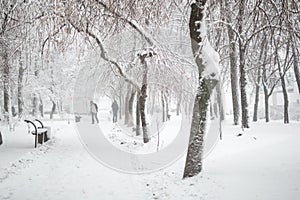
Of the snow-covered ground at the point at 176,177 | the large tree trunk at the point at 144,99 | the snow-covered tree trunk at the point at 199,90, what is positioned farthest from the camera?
the large tree trunk at the point at 144,99

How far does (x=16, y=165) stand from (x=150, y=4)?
565 cm

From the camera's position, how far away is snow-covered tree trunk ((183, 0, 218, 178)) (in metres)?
7.11

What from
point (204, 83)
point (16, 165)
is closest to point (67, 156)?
point (16, 165)

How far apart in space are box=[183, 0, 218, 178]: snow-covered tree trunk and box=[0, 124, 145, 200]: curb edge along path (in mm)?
1344

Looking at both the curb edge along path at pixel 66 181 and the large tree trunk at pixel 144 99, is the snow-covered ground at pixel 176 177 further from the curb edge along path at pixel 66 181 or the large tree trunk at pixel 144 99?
the large tree trunk at pixel 144 99

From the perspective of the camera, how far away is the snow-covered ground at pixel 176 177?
581 centimetres

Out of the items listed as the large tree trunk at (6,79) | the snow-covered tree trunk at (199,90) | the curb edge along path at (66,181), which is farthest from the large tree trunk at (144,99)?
the snow-covered tree trunk at (199,90)

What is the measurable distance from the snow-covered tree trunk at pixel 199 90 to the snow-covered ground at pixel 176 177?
1.18 ft

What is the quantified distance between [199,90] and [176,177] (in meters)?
2.11

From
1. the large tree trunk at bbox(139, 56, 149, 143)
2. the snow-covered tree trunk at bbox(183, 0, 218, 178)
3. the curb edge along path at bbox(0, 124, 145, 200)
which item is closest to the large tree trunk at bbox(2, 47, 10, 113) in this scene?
the curb edge along path at bbox(0, 124, 145, 200)

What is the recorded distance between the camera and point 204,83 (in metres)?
7.15

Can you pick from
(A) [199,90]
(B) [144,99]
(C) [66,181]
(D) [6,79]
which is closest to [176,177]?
(A) [199,90]

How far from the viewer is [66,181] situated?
7387 mm

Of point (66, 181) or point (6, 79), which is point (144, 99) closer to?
point (66, 181)
